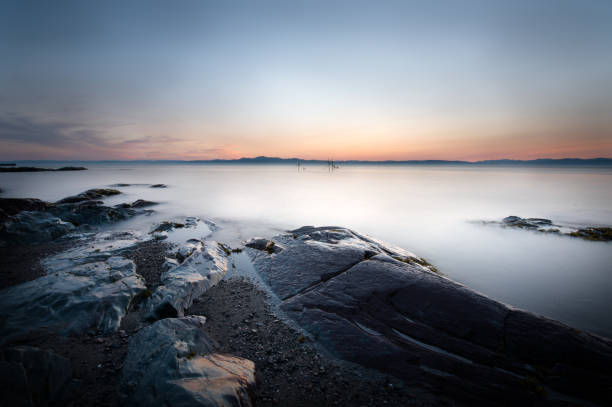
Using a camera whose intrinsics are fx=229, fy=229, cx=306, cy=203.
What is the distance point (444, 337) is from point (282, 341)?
3785mm

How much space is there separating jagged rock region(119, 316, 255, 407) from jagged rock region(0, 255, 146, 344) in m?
1.58

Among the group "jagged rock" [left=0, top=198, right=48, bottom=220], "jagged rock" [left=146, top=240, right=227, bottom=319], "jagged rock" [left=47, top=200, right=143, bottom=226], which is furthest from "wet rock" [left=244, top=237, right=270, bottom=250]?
"jagged rock" [left=0, top=198, right=48, bottom=220]

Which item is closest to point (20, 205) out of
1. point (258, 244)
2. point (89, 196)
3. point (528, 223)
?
point (89, 196)

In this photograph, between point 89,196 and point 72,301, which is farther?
point 89,196

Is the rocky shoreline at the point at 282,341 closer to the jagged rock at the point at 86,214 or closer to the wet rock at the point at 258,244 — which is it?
the wet rock at the point at 258,244

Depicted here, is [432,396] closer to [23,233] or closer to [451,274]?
[451,274]

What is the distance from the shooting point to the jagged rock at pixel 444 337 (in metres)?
4.39

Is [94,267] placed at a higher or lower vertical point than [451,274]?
higher

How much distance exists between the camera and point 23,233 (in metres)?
11.2

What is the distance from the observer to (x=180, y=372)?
3.89 meters

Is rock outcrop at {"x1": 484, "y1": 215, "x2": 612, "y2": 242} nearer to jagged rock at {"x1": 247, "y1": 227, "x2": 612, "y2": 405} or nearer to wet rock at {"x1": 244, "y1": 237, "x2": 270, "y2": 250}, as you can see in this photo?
jagged rock at {"x1": 247, "y1": 227, "x2": 612, "y2": 405}

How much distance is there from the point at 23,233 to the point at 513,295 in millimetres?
21618

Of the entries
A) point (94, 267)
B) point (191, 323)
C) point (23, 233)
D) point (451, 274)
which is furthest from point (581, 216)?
point (23, 233)

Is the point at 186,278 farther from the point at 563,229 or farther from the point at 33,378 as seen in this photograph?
the point at 563,229
